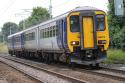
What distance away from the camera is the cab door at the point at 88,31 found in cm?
2053

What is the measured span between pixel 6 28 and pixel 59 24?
430 ft

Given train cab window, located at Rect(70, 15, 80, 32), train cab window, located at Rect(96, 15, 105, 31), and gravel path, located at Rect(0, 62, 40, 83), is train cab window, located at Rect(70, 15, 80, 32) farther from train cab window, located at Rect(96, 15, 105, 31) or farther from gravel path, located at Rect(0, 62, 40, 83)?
gravel path, located at Rect(0, 62, 40, 83)

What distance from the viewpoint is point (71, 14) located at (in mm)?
20719

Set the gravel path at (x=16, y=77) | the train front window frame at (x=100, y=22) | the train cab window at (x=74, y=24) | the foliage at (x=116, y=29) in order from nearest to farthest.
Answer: the gravel path at (x=16, y=77) → the train cab window at (x=74, y=24) → the train front window frame at (x=100, y=22) → the foliage at (x=116, y=29)

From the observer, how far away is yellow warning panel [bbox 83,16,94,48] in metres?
20.5

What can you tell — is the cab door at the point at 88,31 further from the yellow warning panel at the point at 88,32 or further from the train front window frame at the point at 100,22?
the train front window frame at the point at 100,22

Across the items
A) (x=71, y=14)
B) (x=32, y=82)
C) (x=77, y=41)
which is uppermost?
(x=71, y=14)

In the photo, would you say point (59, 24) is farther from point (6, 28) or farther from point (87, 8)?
point (6, 28)

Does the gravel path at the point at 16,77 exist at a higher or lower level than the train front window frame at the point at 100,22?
lower

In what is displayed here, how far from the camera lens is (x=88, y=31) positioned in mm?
20609

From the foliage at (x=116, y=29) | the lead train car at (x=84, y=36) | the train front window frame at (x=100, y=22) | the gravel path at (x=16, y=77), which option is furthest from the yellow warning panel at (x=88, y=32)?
the foliage at (x=116, y=29)

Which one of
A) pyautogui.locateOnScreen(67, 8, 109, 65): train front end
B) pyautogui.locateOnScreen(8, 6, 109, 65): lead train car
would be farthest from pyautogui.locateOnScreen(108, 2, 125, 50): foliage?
pyautogui.locateOnScreen(67, 8, 109, 65): train front end

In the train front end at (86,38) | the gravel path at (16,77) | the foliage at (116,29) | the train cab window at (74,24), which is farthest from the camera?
the foliage at (116,29)

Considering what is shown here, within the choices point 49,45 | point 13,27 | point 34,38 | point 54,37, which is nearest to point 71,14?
point 54,37
